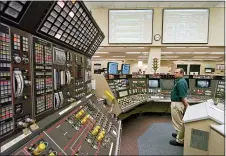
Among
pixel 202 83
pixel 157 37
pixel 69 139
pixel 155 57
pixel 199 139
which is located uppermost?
pixel 157 37

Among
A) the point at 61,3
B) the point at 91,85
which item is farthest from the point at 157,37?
the point at 61,3

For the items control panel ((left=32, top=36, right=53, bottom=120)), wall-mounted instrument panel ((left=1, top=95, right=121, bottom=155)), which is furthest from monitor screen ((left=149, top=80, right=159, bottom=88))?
control panel ((left=32, top=36, right=53, bottom=120))

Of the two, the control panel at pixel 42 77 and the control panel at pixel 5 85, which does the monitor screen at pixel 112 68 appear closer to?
the control panel at pixel 42 77

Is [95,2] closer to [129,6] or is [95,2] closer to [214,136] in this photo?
[129,6]

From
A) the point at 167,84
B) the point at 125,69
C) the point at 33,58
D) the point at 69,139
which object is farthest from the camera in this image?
the point at 167,84

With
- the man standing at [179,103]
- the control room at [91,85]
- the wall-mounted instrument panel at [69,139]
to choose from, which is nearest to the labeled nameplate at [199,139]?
the control room at [91,85]

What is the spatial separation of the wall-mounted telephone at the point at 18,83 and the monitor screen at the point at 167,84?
13.4 ft

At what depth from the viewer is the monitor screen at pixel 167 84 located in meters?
4.54

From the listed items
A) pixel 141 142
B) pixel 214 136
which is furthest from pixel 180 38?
pixel 214 136

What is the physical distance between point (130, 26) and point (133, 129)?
2864mm

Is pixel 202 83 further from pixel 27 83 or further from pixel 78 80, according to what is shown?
pixel 27 83

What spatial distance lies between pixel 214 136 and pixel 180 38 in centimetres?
353

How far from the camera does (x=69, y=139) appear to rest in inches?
48.6

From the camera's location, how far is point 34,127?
42.9 inches
